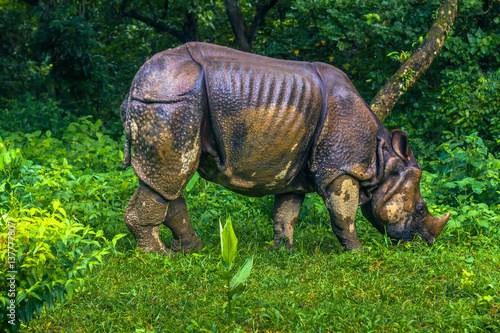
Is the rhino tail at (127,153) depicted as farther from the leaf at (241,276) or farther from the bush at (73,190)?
the leaf at (241,276)

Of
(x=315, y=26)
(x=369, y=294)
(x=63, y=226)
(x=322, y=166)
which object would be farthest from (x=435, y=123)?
(x=63, y=226)

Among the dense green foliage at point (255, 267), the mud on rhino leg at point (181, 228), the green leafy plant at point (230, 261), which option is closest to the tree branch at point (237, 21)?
the dense green foliage at point (255, 267)

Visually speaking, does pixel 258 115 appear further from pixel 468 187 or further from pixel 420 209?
pixel 468 187

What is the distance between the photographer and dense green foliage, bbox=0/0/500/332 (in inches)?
135

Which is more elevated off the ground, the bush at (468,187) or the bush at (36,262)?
the bush at (36,262)

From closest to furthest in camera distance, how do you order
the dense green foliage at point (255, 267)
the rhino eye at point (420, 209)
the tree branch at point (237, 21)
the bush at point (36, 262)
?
the bush at point (36, 262) → the dense green foliage at point (255, 267) → the rhino eye at point (420, 209) → the tree branch at point (237, 21)

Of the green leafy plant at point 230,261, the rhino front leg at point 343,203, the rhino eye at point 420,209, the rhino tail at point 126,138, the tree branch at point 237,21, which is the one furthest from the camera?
the tree branch at point 237,21

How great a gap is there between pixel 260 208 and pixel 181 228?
4.78ft

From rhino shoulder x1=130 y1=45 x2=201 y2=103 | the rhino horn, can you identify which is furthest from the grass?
rhino shoulder x1=130 y1=45 x2=201 y2=103

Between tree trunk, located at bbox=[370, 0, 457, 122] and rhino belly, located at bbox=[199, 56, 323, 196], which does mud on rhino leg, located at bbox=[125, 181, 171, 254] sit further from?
tree trunk, located at bbox=[370, 0, 457, 122]

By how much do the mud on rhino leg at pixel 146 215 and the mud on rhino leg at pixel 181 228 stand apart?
248mm

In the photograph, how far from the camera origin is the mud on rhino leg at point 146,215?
14.8ft

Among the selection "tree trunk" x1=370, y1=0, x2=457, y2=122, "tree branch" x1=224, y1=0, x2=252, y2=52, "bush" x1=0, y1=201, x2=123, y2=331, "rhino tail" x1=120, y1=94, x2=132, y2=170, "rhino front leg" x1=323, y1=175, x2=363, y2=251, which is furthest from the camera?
"tree branch" x1=224, y1=0, x2=252, y2=52

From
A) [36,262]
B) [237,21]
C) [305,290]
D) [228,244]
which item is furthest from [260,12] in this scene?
[36,262]
